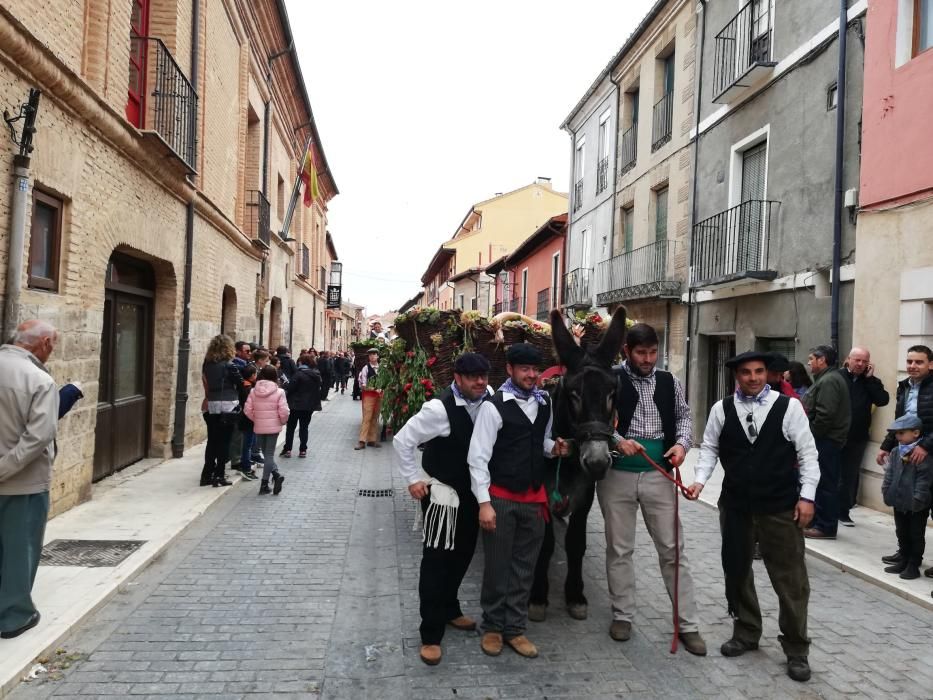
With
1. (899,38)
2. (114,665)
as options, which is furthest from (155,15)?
(899,38)

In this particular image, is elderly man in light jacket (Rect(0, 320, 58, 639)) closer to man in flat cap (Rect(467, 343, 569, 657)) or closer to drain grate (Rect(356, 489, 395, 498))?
man in flat cap (Rect(467, 343, 569, 657))

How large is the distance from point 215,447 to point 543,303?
19.2 metres

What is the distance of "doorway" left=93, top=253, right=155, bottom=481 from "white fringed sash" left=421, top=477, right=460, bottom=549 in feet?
18.7

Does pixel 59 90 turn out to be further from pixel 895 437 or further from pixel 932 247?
pixel 932 247

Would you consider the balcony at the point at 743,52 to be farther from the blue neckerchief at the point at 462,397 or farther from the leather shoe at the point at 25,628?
the leather shoe at the point at 25,628

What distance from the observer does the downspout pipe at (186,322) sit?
33.9 feet

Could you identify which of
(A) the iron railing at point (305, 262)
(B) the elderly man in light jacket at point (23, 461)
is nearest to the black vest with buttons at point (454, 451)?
(B) the elderly man in light jacket at point (23, 461)

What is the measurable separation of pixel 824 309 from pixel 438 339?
20.5 ft

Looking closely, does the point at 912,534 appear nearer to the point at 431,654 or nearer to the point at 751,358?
the point at 751,358

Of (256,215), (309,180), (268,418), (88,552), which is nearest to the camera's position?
(88,552)

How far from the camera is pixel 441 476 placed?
396cm

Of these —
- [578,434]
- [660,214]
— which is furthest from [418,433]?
[660,214]

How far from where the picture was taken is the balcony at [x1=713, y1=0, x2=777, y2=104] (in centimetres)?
1137

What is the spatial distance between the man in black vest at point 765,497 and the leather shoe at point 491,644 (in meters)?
1.32
